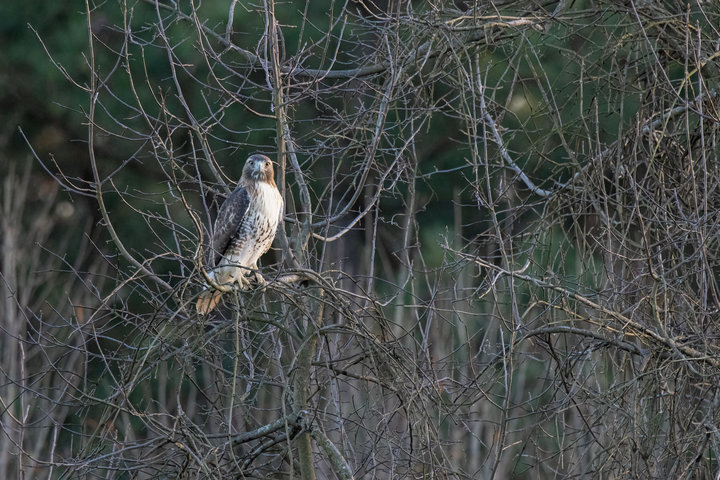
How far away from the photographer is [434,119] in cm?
823

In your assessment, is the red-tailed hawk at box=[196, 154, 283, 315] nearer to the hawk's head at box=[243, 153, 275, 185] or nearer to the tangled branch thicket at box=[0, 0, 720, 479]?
the hawk's head at box=[243, 153, 275, 185]

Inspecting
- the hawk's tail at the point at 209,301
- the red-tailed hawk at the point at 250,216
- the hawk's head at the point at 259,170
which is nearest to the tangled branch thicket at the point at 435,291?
the hawk's tail at the point at 209,301

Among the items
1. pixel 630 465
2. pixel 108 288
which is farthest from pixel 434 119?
pixel 630 465

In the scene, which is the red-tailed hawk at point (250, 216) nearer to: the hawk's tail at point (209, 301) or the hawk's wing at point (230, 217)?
the hawk's wing at point (230, 217)

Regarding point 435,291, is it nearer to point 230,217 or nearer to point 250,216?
point 250,216

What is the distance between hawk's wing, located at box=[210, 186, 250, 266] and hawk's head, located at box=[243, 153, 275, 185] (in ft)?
0.35

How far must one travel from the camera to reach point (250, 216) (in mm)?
5285

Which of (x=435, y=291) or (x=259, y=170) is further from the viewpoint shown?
(x=259, y=170)

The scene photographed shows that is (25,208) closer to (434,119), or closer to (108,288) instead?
(108,288)

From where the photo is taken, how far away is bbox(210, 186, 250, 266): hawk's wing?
5.32m

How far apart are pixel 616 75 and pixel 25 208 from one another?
6340 mm

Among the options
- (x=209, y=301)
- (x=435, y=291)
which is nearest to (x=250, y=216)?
(x=209, y=301)

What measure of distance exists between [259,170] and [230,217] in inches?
13.6

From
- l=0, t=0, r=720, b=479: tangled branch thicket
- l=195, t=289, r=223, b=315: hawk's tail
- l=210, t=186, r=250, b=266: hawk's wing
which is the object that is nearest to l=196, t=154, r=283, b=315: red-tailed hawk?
l=210, t=186, r=250, b=266: hawk's wing
